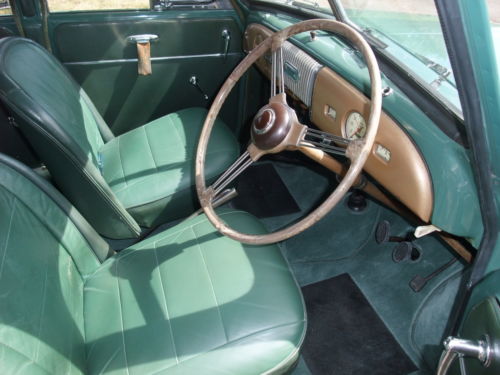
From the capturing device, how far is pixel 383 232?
189 cm

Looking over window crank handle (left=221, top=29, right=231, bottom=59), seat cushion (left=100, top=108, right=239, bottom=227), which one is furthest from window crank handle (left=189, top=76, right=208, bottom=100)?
seat cushion (left=100, top=108, right=239, bottom=227)

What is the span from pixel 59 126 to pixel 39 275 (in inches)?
18.4

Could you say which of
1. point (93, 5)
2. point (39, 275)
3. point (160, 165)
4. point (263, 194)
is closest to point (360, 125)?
point (160, 165)

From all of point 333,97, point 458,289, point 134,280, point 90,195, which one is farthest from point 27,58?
point 458,289

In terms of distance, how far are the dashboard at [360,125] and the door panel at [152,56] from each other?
0.71m

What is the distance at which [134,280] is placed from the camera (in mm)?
1230

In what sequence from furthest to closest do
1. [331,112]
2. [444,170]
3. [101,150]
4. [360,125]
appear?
[101,150]
[331,112]
[360,125]
[444,170]

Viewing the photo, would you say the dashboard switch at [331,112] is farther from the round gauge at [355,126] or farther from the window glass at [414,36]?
the window glass at [414,36]

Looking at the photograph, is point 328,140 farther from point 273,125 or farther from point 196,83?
point 196,83

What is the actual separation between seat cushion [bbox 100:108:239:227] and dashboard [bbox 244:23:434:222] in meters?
0.43

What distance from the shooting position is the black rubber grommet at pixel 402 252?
1777 mm

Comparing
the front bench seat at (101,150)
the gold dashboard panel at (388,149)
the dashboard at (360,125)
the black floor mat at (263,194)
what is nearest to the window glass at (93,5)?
the front bench seat at (101,150)

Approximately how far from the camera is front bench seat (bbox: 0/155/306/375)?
2.96 ft


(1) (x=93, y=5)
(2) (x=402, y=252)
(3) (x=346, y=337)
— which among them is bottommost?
(3) (x=346, y=337)
